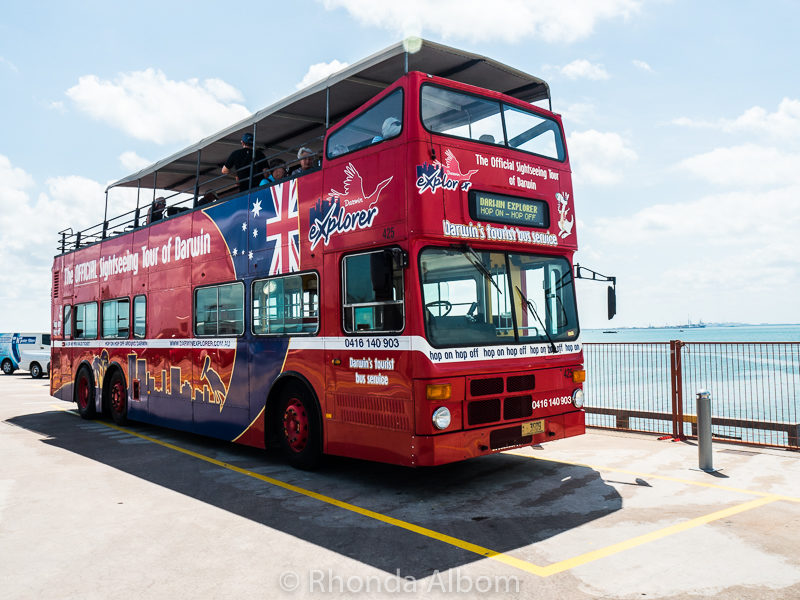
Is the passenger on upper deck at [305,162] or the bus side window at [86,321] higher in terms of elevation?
the passenger on upper deck at [305,162]

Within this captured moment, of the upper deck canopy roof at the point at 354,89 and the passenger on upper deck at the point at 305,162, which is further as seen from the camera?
the passenger on upper deck at the point at 305,162

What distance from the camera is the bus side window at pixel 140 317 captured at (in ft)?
38.0

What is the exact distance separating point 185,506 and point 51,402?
14.3 meters

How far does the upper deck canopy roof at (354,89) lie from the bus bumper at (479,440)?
12.9ft

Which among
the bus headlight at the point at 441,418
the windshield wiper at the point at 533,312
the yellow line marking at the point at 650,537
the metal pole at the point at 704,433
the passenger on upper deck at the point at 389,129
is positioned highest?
the passenger on upper deck at the point at 389,129

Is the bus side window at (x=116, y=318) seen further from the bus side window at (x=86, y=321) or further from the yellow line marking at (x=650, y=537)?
the yellow line marking at (x=650, y=537)

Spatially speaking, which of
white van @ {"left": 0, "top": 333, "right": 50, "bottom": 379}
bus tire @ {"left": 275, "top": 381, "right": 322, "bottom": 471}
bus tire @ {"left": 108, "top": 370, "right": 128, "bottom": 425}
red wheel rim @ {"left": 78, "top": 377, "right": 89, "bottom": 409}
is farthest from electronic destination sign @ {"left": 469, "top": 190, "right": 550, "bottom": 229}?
white van @ {"left": 0, "top": 333, "right": 50, "bottom": 379}

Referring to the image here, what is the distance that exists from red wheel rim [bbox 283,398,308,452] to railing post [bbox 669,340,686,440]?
18.9 feet

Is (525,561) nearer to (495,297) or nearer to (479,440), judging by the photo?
(479,440)

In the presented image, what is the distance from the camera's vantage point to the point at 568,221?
7707 millimetres

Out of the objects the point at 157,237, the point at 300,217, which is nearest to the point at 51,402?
the point at 157,237

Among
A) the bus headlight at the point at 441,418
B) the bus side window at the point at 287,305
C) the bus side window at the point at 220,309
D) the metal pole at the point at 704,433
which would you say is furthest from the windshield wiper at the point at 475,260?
the bus side window at the point at 220,309

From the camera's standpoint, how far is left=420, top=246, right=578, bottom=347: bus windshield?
6305mm

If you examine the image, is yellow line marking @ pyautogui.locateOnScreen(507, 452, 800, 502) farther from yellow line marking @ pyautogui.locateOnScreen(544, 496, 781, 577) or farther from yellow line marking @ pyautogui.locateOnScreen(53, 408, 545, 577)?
yellow line marking @ pyautogui.locateOnScreen(53, 408, 545, 577)
